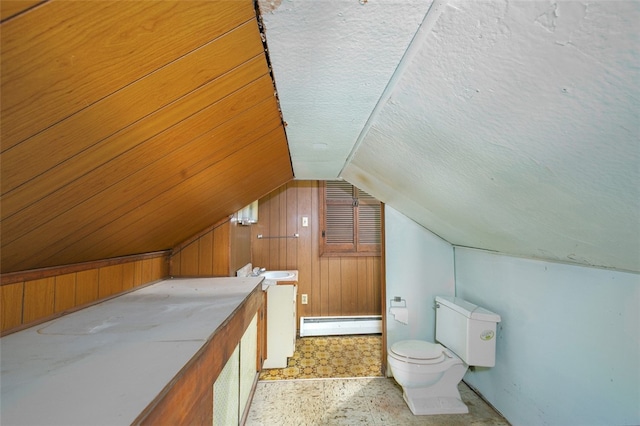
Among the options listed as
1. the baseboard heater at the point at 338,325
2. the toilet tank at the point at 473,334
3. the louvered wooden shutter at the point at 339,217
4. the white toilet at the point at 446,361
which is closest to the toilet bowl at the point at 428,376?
the white toilet at the point at 446,361

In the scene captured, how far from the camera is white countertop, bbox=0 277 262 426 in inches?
22.9

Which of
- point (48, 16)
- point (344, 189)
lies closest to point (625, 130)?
point (48, 16)

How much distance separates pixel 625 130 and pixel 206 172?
Answer: 130 cm

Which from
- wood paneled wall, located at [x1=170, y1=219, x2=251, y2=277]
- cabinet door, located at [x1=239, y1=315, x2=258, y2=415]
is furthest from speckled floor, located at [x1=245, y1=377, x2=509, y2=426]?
wood paneled wall, located at [x1=170, y1=219, x2=251, y2=277]

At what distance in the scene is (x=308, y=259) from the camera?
3.51 m

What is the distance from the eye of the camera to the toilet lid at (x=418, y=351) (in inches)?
79.7

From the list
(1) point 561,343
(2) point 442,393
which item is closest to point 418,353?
(2) point 442,393

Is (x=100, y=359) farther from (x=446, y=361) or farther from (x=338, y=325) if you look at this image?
(x=338, y=325)

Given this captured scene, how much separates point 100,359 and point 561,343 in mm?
2027

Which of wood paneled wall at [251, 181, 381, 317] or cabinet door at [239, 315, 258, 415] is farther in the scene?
wood paneled wall at [251, 181, 381, 317]

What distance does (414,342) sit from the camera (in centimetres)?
225

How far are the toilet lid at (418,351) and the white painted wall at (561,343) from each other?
1.29 ft

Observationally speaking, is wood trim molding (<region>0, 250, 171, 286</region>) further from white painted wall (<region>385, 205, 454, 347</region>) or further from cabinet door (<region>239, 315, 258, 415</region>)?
white painted wall (<region>385, 205, 454, 347</region>)

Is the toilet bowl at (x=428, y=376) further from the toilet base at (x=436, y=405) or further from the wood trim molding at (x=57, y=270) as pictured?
the wood trim molding at (x=57, y=270)
